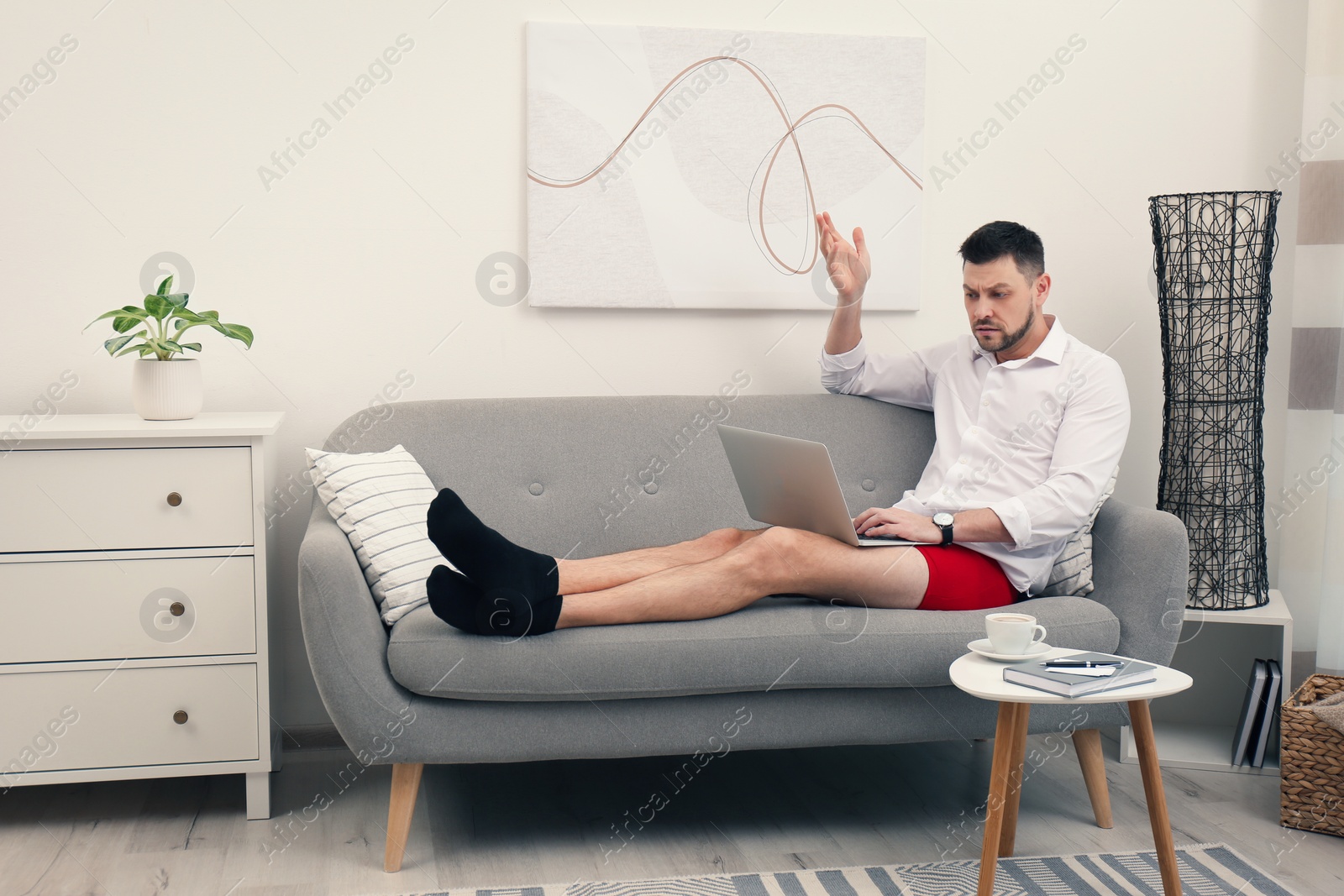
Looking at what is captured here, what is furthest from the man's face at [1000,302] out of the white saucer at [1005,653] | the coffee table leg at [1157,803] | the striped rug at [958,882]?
the striped rug at [958,882]

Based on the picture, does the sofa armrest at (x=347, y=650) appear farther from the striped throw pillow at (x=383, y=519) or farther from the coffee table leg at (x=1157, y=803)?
the coffee table leg at (x=1157, y=803)

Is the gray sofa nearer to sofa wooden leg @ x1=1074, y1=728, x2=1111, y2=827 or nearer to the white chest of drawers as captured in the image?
sofa wooden leg @ x1=1074, y1=728, x2=1111, y2=827

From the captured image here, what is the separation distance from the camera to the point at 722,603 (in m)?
2.00

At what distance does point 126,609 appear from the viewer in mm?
2094

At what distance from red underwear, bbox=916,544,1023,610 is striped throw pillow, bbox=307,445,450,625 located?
0.98 metres

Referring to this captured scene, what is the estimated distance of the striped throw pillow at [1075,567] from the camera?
2.18 meters

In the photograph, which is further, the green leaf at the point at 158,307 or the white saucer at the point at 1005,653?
the green leaf at the point at 158,307

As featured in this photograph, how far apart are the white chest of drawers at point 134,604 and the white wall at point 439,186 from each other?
0.11 m

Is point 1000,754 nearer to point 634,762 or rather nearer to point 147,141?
point 634,762

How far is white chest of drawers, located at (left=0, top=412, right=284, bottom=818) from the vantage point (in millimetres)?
2064

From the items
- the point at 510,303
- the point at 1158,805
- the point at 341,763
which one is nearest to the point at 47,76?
the point at 510,303

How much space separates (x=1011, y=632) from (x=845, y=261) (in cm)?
111

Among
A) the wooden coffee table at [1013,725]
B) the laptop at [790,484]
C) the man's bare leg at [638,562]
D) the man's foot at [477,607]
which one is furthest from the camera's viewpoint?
the man's bare leg at [638,562]

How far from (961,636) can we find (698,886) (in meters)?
0.66
